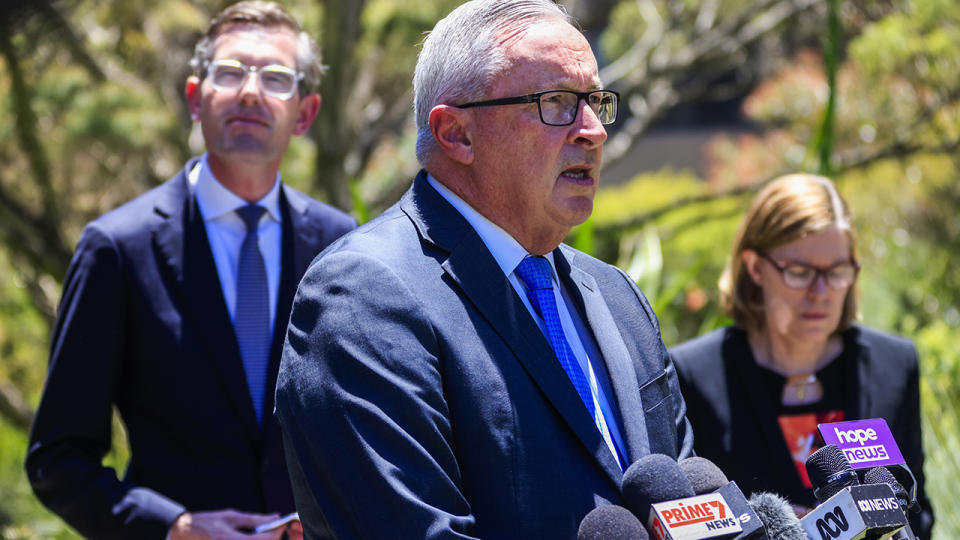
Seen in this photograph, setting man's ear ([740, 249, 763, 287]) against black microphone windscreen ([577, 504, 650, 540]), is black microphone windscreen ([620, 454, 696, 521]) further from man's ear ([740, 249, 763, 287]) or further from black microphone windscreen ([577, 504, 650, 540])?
man's ear ([740, 249, 763, 287])

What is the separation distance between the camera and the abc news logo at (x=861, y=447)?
1.75 m

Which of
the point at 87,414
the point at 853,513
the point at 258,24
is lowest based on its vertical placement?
the point at 87,414

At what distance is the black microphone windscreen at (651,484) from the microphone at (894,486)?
0.31 metres

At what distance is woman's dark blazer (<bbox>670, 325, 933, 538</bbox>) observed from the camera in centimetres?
300

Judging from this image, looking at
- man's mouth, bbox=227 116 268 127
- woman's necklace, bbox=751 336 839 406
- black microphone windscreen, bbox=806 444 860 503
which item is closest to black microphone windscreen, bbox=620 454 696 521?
black microphone windscreen, bbox=806 444 860 503

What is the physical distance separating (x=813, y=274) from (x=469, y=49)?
5.37ft

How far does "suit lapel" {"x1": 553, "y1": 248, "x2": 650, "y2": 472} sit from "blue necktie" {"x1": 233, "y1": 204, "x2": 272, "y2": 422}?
33.1 inches

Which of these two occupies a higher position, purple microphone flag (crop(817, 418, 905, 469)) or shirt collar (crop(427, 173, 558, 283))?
shirt collar (crop(427, 173, 558, 283))

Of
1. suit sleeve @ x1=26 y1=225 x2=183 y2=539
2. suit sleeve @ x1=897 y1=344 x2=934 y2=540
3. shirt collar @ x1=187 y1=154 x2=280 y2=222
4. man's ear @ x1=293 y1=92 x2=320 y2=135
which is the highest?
man's ear @ x1=293 y1=92 x2=320 y2=135

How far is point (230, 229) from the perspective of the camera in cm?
274

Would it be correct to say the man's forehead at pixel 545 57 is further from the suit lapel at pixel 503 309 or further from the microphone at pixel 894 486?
the microphone at pixel 894 486

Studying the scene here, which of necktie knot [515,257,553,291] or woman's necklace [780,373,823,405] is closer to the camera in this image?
necktie knot [515,257,553,291]

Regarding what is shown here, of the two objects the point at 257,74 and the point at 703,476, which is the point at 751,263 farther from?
the point at 703,476

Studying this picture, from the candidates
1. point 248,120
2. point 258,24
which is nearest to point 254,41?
point 258,24
